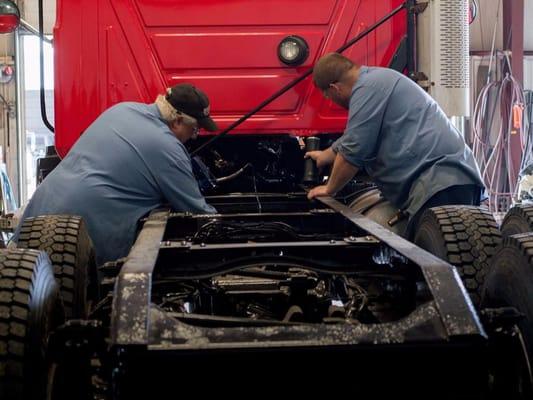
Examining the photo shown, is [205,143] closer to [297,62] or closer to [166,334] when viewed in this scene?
[297,62]

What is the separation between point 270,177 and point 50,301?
109 inches

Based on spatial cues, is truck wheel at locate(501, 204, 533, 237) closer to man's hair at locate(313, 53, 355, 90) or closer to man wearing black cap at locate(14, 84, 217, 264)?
man's hair at locate(313, 53, 355, 90)

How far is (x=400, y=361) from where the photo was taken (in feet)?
6.80

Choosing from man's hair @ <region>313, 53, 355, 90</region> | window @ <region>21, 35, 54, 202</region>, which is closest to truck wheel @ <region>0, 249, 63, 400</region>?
man's hair @ <region>313, 53, 355, 90</region>

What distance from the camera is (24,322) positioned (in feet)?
7.20

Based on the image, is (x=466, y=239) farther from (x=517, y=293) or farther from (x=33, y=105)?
(x=33, y=105)

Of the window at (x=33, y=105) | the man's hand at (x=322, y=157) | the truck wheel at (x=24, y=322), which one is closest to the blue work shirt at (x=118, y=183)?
the man's hand at (x=322, y=157)

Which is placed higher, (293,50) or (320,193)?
(293,50)

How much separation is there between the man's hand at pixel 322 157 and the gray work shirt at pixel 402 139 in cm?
19

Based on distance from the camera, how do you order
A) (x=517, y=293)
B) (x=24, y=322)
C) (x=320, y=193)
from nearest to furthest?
(x=24, y=322) < (x=517, y=293) < (x=320, y=193)

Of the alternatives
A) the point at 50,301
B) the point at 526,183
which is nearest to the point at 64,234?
the point at 50,301

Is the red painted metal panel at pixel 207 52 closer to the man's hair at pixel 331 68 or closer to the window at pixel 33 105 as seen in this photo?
the man's hair at pixel 331 68

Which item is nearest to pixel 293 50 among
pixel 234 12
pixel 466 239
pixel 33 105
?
pixel 234 12

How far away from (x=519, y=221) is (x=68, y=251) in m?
1.84
